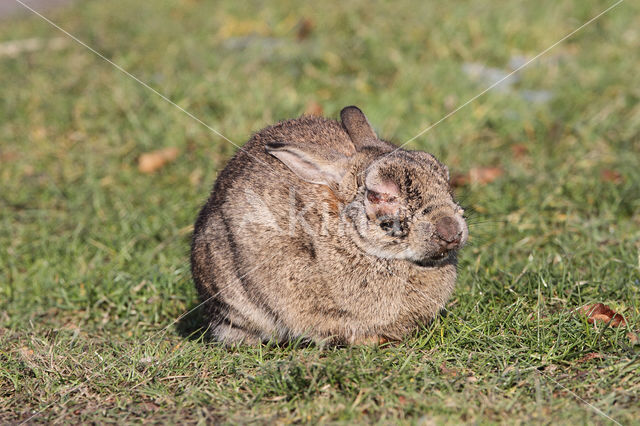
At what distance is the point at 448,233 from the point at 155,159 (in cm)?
360

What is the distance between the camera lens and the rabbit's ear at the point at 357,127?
4215 mm

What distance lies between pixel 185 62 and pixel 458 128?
309cm

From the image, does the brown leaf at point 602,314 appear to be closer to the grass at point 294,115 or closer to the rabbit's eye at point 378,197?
the grass at point 294,115

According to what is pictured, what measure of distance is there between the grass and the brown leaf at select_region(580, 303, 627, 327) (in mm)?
96

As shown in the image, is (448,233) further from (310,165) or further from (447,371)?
(310,165)

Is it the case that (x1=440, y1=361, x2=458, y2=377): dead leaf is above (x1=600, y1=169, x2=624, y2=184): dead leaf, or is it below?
below

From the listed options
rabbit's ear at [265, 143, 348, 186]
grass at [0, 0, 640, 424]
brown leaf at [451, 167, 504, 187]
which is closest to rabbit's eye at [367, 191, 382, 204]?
rabbit's ear at [265, 143, 348, 186]

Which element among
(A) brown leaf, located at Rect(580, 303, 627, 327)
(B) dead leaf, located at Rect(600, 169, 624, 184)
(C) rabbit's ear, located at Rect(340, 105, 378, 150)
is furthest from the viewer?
(B) dead leaf, located at Rect(600, 169, 624, 184)

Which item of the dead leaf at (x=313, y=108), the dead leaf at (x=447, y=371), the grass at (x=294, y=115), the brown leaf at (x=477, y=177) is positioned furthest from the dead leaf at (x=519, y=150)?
the dead leaf at (x=447, y=371)

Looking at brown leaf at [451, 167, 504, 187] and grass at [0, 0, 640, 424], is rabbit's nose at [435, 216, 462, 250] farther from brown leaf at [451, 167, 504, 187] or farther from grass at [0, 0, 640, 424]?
brown leaf at [451, 167, 504, 187]

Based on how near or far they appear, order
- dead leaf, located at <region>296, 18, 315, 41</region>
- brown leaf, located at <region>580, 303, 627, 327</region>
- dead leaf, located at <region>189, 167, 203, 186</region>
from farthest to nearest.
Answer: dead leaf, located at <region>296, 18, 315, 41</region>
dead leaf, located at <region>189, 167, 203, 186</region>
brown leaf, located at <region>580, 303, 627, 327</region>

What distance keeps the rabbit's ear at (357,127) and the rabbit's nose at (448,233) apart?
784 millimetres

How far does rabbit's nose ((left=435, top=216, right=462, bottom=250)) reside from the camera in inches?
141

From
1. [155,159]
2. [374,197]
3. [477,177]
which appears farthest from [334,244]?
[155,159]
